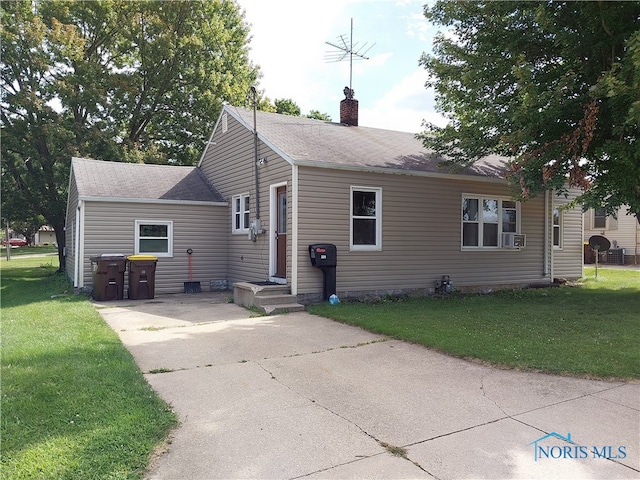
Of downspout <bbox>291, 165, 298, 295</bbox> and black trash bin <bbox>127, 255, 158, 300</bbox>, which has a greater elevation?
downspout <bbox>291, 165, 298, 295</bbox>

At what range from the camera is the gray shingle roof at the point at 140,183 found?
1246 centimetres

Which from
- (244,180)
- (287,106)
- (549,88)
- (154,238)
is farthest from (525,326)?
(287,106)

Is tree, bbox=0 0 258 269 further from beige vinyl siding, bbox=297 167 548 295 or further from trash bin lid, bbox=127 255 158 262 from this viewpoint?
beige vinyl siding, bbox=297 167 548 295

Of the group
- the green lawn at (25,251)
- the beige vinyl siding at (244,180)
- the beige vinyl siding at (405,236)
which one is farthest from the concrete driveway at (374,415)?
the green lawn at (25,251)

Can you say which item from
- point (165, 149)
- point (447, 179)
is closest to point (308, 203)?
point (447, 179)

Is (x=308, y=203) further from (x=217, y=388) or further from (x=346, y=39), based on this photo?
(x=346, y=39)

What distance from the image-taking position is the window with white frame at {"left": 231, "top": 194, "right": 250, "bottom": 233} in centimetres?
1289

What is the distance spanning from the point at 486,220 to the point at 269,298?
22.5ft

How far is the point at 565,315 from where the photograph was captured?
862cm

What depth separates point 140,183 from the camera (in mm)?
13438

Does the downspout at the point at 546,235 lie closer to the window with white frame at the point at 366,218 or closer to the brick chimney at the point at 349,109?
the window with white frame at the point at 366,218

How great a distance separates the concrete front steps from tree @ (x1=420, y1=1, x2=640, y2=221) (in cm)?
504

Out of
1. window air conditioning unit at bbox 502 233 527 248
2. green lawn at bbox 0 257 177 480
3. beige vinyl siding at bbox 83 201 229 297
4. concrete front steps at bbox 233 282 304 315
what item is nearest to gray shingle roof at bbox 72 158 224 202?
beige vinyl siding at bbox 83 201 229 297

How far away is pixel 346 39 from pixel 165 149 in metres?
13.4
